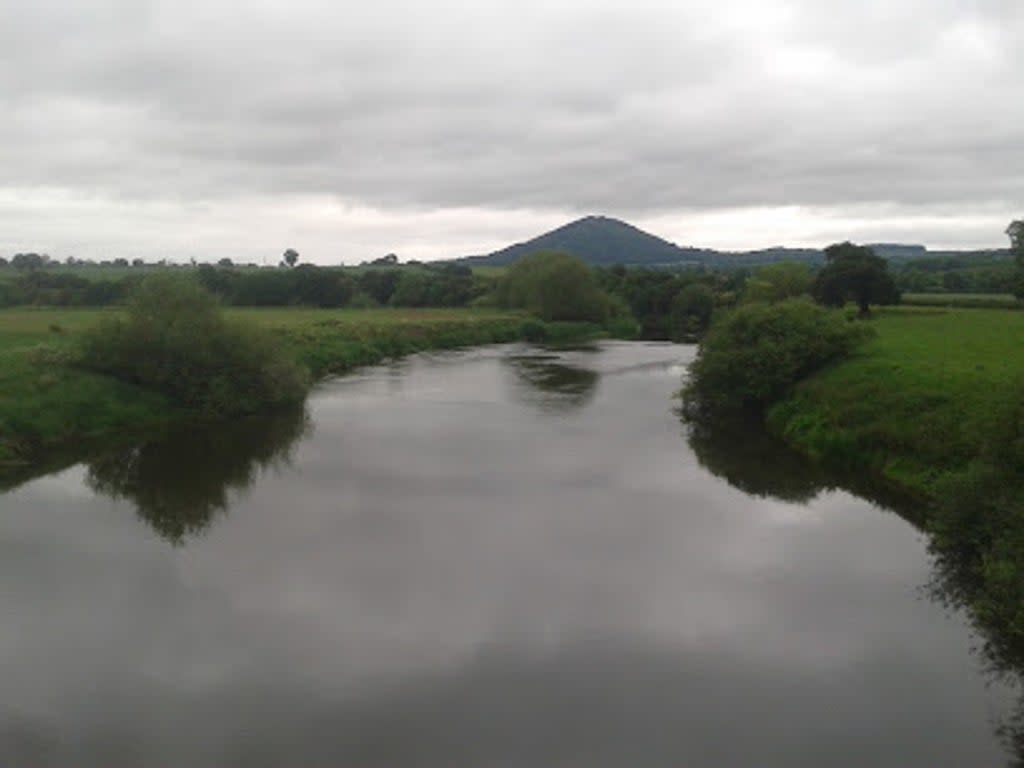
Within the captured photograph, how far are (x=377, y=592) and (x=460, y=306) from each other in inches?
3013

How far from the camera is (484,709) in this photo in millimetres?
11695

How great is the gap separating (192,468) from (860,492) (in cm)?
1918

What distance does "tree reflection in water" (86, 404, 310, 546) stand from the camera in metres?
20.8

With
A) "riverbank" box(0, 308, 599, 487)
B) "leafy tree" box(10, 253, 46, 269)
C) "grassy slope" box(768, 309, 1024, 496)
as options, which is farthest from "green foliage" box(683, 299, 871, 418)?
"leafy tree" box(10, 253, 46, 269)

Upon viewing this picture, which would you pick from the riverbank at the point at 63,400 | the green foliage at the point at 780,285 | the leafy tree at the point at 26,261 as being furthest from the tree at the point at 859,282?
the leafy tree at the point at 26,261

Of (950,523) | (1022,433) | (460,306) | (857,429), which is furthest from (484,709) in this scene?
(460,306)

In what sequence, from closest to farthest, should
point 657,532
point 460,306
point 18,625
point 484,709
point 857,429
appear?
point 484,709
point 18,625
point 657,532
point 857,429
point 460,306

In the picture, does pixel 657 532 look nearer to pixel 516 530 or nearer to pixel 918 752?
pixel 516 530

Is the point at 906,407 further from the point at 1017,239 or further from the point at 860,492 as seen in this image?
the point at 1017,239

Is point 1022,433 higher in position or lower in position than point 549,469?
higher

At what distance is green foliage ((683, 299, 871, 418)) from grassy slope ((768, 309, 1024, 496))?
3.15ft

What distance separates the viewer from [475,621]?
14.3 meters

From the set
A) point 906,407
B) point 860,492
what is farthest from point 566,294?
point 860,492

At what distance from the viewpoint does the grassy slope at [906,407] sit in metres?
20.8
